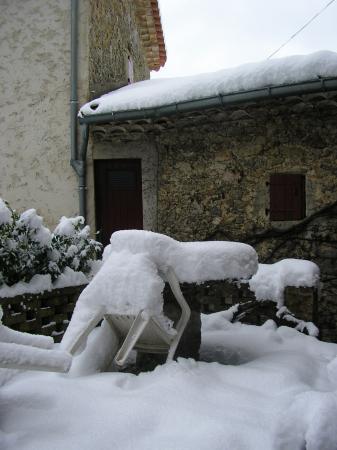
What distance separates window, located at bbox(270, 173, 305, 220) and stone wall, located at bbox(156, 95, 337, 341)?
8cm

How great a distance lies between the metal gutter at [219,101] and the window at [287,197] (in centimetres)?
115

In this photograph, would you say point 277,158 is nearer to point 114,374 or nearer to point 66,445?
point 114,374

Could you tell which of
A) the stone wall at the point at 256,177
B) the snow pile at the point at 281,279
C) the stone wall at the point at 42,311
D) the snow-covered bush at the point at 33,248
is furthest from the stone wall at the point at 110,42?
the snow pile at the point at 281,279

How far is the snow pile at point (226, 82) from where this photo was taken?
174 inches

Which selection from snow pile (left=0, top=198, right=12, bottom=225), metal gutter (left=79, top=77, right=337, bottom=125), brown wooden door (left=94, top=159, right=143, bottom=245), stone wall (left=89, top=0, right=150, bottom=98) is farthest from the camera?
stone wall (left=89, top=0, right=150, bottom=98)

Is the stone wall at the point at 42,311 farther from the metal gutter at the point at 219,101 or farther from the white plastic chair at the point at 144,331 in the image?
the metal gutter at the point at 219,101

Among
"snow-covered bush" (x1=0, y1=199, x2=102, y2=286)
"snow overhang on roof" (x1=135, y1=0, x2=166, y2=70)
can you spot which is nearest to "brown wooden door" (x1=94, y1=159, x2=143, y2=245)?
"snow-covered bush" (x1=0, y1=199, x2=102, y2=286)

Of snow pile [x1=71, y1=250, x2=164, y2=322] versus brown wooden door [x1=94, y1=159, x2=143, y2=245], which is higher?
brown wooden door [x1=94, y1=159, x2=143, y2=245]

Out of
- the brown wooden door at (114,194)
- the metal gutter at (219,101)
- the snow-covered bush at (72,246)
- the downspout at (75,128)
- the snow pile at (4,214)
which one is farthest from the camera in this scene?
the brown wooden door at (114,194)

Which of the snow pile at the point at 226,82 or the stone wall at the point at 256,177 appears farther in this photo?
the stone wall at the point at 256,177

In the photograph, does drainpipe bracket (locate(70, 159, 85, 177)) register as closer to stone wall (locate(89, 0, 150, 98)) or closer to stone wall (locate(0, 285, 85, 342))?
stone wall (locate(89, 0, 150, 98))

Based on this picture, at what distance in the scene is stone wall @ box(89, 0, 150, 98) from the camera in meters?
6.26

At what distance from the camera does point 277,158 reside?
17.1 feet

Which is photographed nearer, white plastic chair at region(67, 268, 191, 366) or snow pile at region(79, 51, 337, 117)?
white plastic chair at region(67, 268, 191, 366)
